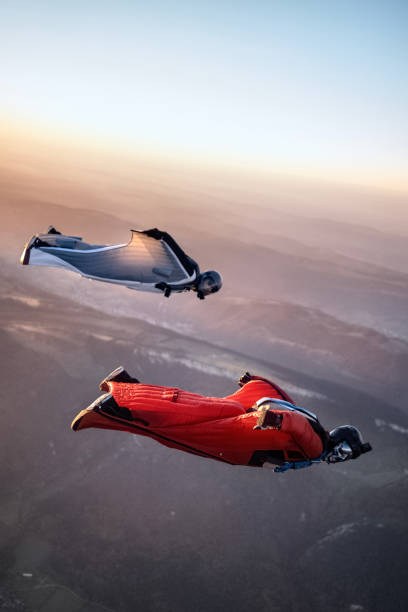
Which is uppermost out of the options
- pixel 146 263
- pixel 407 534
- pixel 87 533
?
pixel 146 263

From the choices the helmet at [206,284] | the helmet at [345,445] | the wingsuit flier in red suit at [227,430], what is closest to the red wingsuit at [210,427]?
the wingsuit flier in red suit at [227,430]

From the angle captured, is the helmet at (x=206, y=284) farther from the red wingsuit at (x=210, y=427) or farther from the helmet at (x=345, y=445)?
the helmet at (x=345, y=445)

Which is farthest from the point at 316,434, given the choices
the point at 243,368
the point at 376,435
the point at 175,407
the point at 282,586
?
the point at 243,368

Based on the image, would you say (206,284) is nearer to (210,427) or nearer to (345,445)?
(210,427)

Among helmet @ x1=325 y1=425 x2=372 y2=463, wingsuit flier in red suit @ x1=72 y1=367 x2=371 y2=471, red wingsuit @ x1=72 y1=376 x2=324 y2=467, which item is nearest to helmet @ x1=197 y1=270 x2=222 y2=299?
red wingsuit @ x1=72 y1=376 x2=324 y2=467

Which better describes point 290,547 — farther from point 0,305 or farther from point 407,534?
point 0,305

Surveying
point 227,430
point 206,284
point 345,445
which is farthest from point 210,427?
point 206,284
